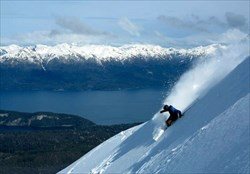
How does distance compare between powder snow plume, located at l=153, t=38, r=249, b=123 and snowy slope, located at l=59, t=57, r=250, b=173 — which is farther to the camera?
powder snow plume, located at l=153, t=38, r=249, b=123

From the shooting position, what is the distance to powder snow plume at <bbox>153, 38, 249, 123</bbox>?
3631 cm

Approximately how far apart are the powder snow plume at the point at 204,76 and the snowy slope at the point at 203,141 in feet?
10.1

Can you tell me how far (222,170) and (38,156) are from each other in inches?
6652

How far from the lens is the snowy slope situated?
67.7ft

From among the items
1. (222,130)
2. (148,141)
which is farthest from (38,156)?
(222,130)

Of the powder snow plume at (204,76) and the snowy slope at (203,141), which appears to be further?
the powder snow plume at (204,76)

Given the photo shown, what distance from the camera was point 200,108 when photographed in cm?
3006

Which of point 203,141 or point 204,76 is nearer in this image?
point 203,141

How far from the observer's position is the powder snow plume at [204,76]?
1430 inches

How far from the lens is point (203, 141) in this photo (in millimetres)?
23641

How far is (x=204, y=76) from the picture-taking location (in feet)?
130

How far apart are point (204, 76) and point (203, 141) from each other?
649 inches

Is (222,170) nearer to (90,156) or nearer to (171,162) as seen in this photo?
(171,162)

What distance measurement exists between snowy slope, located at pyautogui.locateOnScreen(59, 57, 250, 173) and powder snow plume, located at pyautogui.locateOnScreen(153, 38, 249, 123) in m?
3.08
